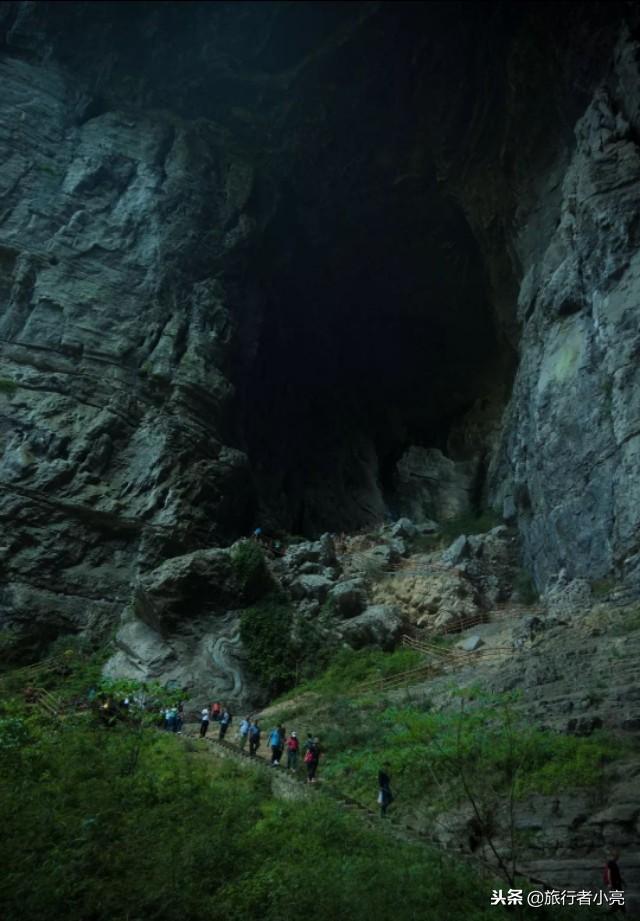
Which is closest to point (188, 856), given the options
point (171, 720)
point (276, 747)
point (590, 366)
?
point (276, 747)

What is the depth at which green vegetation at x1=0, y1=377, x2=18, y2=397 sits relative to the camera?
78.8 ft

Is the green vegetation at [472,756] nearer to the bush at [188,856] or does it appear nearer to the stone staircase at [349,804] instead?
the stone staircase at [349,804]

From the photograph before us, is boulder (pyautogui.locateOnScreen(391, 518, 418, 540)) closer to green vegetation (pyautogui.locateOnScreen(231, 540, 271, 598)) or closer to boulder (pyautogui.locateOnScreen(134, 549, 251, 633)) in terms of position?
green vegetation (pyautogui.locateOnScreen(231, 540, 271, 598))

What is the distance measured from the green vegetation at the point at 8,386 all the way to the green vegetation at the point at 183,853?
675 inches

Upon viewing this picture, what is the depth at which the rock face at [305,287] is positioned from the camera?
2141 cm

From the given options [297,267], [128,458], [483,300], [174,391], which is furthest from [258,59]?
[128,458]

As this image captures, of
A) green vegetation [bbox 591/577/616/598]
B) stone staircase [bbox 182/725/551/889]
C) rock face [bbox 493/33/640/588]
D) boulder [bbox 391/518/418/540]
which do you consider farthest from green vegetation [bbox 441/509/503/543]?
stone staircase [bbox 182/725/551/889]

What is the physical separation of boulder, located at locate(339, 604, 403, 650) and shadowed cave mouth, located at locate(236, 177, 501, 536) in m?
10.7

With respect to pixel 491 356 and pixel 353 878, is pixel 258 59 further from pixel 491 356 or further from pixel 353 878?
pixel 353 878

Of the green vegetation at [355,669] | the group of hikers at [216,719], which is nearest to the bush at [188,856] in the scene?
the group of hikers at [216,719]

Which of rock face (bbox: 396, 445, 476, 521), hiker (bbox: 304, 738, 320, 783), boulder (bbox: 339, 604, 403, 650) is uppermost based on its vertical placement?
rock face (bbox: 396, 445, 476, 521)

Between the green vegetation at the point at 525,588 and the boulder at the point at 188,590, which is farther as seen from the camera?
the green vegetation at the point at 525,588

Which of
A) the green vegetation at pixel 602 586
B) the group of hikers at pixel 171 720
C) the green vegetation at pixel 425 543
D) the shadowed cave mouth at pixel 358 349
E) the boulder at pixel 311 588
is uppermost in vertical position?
the shadowed cave mouth at pixel 358 349

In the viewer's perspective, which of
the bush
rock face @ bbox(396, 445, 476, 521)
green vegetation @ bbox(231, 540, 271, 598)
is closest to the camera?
the bush
